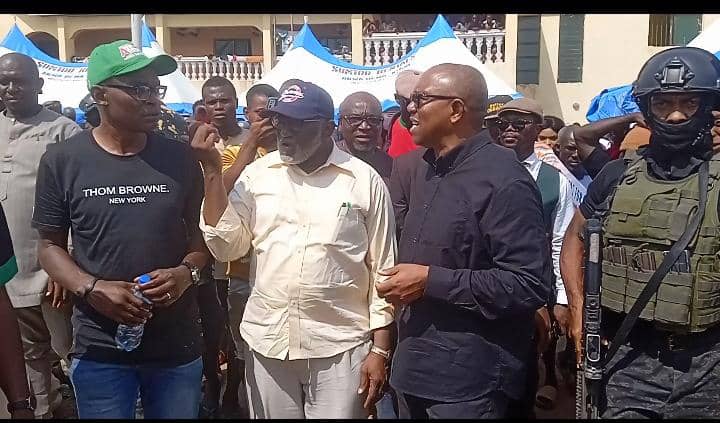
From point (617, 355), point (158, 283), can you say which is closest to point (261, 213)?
point (158, 283)

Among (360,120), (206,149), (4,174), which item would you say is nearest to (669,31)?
(360,120)

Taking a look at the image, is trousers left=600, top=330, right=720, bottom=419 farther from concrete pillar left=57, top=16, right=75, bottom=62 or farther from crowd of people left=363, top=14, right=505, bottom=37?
concrete pillar left=57, top=16, right=75, bottom=62

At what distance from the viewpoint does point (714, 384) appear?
2459mm

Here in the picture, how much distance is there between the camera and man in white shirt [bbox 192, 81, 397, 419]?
271cm

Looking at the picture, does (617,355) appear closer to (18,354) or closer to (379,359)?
(379,359)

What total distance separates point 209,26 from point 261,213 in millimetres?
20064

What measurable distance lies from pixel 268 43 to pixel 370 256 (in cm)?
1653

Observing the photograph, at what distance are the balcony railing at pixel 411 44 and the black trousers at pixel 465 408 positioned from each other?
49.6 ft

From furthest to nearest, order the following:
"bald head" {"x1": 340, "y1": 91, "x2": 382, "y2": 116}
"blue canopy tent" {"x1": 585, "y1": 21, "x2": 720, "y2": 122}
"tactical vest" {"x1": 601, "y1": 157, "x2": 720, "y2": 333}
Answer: "blue canopy tent" {"x1": 585, "y1": 21, "x2": 720, "y2": 122}, "bald head" {"x1": 340, "y1": 91, "x2": 382, "y2": 116}, "tactical vest" {"x1": 601, "y1": 157, "x2": 720, "y2": 333}

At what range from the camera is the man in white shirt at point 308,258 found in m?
2.71

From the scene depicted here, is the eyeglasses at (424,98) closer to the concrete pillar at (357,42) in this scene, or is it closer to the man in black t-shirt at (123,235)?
the man in black t-shirt at (123,235)

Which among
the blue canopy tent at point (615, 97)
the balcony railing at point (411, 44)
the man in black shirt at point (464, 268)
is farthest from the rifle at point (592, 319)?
the balcony railing at point (411, 44)

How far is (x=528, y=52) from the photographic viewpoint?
57.1 ft

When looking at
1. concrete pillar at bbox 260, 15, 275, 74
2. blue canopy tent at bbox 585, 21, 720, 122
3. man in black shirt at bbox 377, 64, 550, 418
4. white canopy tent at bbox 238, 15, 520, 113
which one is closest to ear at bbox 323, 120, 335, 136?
man in black shirt at bbox 377, 64, 550, 418
